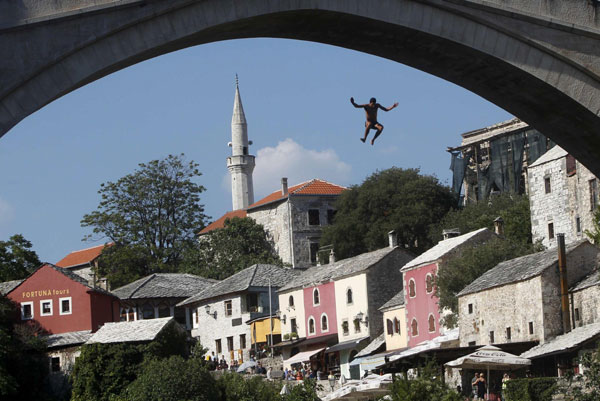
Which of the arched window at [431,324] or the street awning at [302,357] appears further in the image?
the street awning at [302,357]

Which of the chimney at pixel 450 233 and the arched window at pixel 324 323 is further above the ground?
the chimney at pixel 450 233

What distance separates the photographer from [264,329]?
218ft

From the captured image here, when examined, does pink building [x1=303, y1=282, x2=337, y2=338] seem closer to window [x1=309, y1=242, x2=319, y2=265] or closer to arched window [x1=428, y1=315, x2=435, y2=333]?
arched window [x1=428, y1=315, x2=435, y2=333]

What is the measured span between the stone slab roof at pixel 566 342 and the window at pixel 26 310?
30192mm

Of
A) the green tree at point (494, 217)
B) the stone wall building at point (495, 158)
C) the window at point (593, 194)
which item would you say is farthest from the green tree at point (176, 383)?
the stone wall building at point (495, 158)

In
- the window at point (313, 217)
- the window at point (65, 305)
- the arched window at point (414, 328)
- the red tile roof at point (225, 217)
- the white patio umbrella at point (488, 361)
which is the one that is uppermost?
the red tile roof at point (225, 217)

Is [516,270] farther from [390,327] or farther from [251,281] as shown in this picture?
[251,281]

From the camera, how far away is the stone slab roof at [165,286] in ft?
234

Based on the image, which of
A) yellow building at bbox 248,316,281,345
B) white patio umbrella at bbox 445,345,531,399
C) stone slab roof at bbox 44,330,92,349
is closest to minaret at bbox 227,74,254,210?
yellow building at bbox 248,316,281,345

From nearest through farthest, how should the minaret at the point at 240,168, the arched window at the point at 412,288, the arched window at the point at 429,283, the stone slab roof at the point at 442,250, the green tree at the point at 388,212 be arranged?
1. the arched window at the point at 429,283
2. the stone slab roof at the point at 442,250
3. the arched window at the point at 412,288
4. the green tree at the point at 388,212
5. the minaret at the point at 240,168

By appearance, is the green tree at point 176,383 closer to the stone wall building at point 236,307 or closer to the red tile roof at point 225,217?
the stone wall building at point 236,307

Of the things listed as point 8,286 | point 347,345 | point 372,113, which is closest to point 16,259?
point 8,286

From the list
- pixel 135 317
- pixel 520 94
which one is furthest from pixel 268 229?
pixel 520 94

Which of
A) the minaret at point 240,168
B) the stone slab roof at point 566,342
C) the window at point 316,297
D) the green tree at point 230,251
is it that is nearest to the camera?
the stone slab roof at point 566,342
